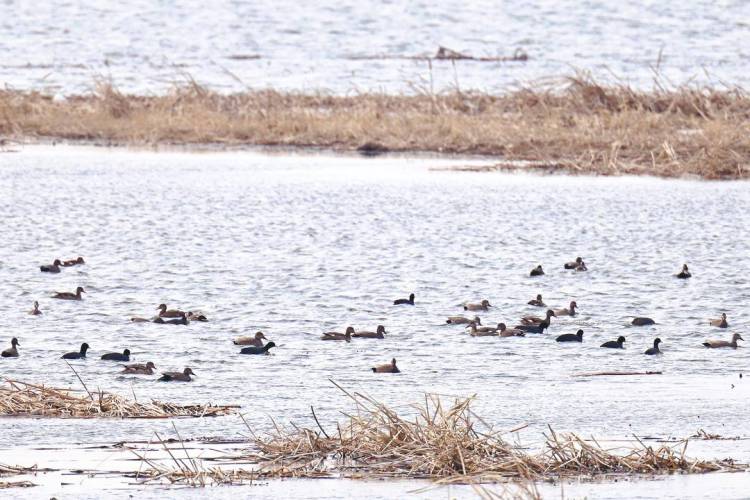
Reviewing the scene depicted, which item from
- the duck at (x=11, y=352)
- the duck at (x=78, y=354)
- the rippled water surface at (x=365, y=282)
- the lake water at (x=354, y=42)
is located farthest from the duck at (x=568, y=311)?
the lake water at (x=354, y=42)

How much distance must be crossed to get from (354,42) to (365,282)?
52630 mm

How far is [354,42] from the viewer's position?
7375 cm

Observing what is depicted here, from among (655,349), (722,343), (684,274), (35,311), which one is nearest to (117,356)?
(35,311)

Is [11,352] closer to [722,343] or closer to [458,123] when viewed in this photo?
[722,343]

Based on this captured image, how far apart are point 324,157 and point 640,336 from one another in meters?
20.5

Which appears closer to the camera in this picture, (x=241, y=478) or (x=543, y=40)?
(x=241, y=478)

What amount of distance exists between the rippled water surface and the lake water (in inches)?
615

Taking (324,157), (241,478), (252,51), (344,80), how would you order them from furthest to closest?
(252,51) → (344,80) → (324,157) → (241,478)

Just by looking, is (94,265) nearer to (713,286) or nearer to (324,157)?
(713,286)

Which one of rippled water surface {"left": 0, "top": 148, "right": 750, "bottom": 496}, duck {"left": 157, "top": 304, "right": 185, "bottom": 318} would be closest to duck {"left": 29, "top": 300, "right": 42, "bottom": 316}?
rippled water surface {"left": 0, "top": 148, "right": 750, "bottom": 496}

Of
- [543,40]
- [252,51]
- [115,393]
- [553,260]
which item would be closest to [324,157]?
[553,260]

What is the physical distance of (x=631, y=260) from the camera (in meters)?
24.4

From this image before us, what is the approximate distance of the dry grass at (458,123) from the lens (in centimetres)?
3544

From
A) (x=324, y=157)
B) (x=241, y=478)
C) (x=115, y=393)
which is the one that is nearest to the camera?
(x=241, y=478)
